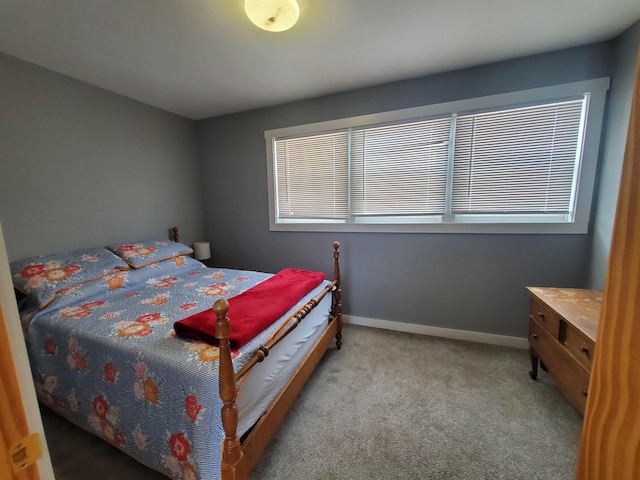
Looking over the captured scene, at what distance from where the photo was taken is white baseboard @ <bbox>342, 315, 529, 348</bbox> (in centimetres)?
243

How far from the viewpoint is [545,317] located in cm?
177

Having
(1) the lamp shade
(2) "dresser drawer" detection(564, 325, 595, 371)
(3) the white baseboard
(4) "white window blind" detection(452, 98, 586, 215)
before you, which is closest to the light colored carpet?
(3) the white baseboard

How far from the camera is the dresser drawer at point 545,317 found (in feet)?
5.38

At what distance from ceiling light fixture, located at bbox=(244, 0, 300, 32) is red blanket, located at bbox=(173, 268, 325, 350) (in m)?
1.62

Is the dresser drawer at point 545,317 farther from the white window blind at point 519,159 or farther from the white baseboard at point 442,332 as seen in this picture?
the white window blind at point 519,159

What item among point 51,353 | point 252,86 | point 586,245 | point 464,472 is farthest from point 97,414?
point 586,245

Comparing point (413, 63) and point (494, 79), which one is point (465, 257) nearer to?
point (494, 79)

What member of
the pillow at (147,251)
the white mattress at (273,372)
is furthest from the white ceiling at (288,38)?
the white mattress at (273,372)

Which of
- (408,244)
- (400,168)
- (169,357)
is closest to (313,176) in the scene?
(400,168)

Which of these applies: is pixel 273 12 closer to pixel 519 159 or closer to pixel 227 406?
pixel 227 406

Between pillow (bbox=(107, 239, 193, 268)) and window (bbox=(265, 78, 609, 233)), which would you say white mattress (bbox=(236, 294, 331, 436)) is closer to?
window (bbox=(265, 78, 609, 233))

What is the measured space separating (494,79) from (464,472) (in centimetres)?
281

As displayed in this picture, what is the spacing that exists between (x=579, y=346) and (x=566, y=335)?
0.15 metres

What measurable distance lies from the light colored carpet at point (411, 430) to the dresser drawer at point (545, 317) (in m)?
0.52
